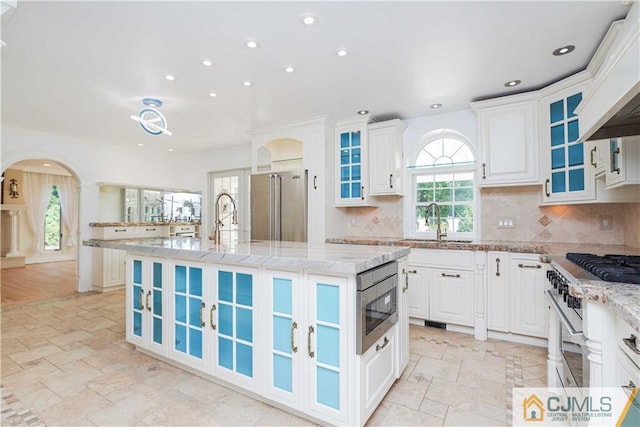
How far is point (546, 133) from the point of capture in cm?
304

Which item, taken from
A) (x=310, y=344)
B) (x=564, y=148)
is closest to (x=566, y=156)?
(x=564, y=148)

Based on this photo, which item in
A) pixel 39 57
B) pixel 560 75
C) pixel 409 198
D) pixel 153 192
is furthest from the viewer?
pixel 153 192

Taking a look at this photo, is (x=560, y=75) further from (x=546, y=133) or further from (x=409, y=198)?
(x=409, y=198)

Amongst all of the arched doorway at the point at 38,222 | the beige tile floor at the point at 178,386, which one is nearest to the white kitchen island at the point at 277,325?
the beige tile floor at the point at 178,386

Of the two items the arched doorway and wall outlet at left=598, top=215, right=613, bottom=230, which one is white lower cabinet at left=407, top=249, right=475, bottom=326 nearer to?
wall outlet at left=598, top=215, right=613, bottom=230

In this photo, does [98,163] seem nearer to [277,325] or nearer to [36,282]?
[36,282]

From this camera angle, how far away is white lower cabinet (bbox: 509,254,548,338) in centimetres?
279

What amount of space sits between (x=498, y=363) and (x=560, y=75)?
256cm

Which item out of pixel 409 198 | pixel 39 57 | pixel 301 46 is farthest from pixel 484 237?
pixel 39 57

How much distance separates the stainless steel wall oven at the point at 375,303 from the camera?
1637mm

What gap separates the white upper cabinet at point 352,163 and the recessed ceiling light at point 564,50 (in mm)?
2000

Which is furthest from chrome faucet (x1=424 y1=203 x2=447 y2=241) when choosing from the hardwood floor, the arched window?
the hardwood floor

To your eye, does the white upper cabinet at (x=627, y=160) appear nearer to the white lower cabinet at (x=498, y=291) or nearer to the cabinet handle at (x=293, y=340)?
the white lower cabinet at (x=498, y=291)

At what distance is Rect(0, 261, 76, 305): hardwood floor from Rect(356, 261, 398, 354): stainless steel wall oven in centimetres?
517
